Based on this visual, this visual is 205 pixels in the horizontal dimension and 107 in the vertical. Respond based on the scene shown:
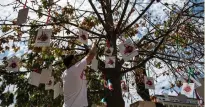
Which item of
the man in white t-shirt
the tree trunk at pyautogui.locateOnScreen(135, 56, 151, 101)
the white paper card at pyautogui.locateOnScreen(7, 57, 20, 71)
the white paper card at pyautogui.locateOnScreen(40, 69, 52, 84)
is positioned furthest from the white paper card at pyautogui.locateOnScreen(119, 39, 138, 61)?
the white paper card at pyautogui.locateOnScreen(7, 57, 20, 71)

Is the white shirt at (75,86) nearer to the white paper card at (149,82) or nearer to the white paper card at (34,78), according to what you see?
the white paper card at (34,78)

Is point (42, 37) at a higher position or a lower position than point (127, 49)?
higher

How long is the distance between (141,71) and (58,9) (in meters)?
3.33

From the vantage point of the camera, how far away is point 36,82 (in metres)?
7.45

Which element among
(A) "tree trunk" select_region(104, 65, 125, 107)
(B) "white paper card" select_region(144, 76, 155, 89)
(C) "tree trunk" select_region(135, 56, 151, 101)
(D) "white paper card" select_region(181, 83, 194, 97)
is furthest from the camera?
(C) "tree trunk" select_region(135, 56, 151, 101)

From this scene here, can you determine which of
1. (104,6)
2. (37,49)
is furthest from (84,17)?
(37,49)

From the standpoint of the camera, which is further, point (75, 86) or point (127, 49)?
point (127, 49)

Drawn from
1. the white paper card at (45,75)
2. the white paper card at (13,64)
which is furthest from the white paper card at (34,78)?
the white paper card at (13,64)

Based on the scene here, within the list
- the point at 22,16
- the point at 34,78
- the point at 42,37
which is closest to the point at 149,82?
the point at 34,78

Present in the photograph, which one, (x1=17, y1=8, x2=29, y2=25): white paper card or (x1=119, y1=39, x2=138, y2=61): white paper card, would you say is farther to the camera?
(x1=119, y1=39, x2=138, y2=61): white paper card

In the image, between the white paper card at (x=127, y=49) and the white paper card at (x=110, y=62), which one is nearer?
the white paper card at (x=127, y=49)

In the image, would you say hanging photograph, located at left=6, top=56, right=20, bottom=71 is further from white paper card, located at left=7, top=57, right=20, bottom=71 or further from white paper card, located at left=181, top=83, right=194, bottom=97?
white paper card, located at left=181, top=83, right=194, bottom=97

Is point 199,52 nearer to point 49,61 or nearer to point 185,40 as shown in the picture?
point 185,40

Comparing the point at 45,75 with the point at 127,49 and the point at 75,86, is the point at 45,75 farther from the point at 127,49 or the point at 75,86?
the point at 75,86
